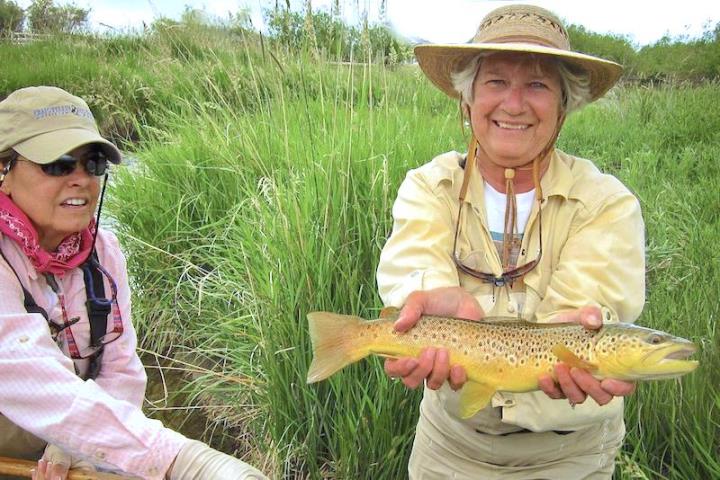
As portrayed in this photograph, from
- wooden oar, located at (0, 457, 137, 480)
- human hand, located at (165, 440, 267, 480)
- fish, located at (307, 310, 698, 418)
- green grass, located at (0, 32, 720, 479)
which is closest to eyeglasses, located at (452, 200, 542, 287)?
fish, located at (307, 310, 698, 418)

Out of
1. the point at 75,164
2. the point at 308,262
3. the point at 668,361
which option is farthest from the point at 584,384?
the point at 75,164

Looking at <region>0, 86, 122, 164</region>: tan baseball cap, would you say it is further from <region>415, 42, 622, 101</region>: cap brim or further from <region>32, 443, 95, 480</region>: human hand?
<region>415, 42, 622, 101</region>: cap brim

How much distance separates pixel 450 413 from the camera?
1.84m

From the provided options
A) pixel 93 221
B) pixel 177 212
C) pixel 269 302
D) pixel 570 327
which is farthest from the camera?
pixel 177 212

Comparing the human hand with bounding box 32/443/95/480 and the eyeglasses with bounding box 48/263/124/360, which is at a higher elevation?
the eyeglasses with bounding box 48/263/124/360

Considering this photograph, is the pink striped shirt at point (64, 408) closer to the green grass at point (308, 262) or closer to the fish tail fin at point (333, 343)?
the fish tail fin at point (333, 343)

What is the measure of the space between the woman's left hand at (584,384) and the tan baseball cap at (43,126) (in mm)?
1523

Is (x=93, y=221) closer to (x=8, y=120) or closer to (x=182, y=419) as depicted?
(x=8, y=120)

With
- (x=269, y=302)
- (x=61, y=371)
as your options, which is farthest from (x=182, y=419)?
(x=61, y=371)

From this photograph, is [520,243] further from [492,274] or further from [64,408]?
[64,408]

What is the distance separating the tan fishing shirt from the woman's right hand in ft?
0.13

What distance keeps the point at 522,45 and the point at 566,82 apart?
27 centimetres

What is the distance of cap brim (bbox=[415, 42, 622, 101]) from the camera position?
167 cm

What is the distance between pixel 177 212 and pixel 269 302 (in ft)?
5.42
